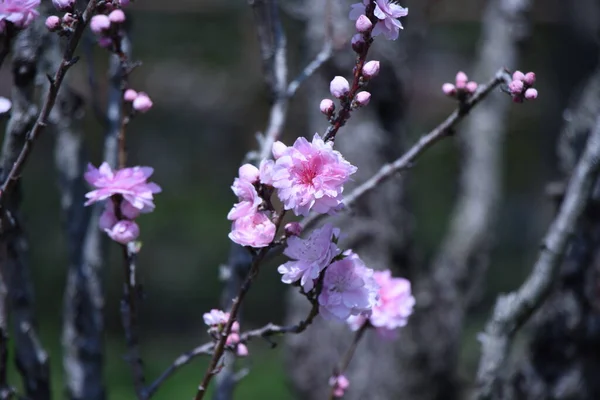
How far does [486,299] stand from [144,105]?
14.4 feet

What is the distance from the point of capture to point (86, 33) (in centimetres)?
149

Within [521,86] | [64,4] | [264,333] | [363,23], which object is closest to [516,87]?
[521,86]

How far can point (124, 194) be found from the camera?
100 centimetres

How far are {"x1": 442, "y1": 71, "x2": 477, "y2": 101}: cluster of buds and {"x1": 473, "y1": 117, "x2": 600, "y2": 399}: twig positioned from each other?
1.15ft

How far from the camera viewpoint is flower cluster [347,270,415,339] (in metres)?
1.20

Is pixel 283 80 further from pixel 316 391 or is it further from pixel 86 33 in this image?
pixel 316 391

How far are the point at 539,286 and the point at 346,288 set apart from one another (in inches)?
23.6

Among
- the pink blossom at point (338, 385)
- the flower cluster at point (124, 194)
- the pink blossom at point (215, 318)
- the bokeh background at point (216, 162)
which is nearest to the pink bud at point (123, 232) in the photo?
the flower cluster at point (124, 194)

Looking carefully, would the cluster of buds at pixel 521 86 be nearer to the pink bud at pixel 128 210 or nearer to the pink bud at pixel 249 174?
the pink bud at pixel 249 174

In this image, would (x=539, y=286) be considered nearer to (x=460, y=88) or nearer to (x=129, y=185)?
(x=460, y=88)

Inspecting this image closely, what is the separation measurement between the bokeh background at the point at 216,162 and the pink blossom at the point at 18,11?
71 cm

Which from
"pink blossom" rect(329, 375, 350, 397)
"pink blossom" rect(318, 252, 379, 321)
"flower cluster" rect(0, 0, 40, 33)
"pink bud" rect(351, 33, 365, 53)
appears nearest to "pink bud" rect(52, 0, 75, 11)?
"flower cluster" rect(0, 0, 40, 33)

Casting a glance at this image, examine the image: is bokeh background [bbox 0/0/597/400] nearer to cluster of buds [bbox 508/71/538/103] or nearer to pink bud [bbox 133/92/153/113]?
pink bud [bbox 133/92/153/113]

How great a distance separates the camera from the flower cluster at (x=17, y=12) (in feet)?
3.24
